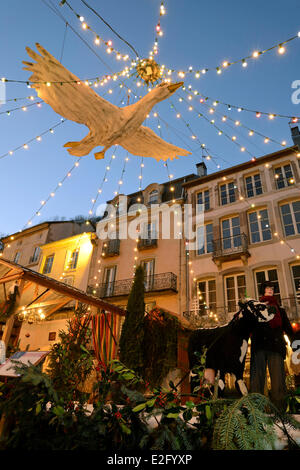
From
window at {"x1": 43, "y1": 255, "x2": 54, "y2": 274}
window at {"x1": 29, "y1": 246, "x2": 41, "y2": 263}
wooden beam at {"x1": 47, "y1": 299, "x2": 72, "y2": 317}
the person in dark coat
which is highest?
window at {"x1": 29, "y1": 246, "x2": 41, "y2": 263}

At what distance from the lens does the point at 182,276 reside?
14.3 m

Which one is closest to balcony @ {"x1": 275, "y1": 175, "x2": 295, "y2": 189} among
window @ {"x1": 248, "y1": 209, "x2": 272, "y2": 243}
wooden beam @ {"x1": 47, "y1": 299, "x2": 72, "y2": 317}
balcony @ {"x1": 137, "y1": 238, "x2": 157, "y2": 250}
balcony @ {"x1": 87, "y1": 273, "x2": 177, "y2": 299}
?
window @ {"x1": 248, "y1": 209, "x2": 272, "y2": 243}

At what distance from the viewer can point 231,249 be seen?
1344 centimetres

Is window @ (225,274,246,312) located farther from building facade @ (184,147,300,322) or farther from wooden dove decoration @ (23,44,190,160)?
wooden dove decoration @ (23,44,190,160)

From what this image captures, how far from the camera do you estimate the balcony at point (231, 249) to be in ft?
42.5

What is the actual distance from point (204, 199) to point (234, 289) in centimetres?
560

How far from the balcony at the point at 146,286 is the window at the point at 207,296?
1.35 meters

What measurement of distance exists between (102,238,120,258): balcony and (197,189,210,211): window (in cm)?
587

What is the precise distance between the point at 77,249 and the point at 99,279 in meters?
3.31

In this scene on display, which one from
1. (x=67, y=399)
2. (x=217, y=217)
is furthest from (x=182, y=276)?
(x=67, y=399)

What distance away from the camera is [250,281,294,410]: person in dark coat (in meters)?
2.92

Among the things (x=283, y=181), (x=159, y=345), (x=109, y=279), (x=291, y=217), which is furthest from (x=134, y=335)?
(x=283, y=181)

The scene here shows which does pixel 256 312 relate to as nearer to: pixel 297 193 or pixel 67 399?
pixel 67 399

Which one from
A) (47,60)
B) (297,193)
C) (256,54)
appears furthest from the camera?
(297,193)
